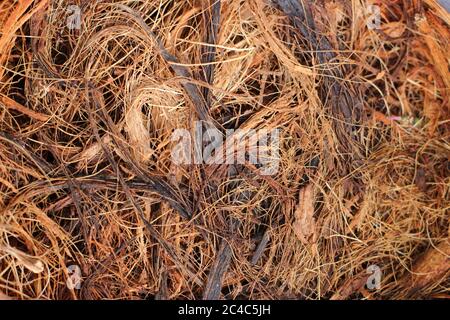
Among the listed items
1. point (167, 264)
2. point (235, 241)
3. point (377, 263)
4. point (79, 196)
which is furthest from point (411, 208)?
point (79, 196)

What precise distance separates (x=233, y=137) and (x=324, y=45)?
1.17 ft

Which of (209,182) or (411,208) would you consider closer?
(209,182)

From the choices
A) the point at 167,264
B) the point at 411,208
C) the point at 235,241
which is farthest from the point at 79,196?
the point at 411,208

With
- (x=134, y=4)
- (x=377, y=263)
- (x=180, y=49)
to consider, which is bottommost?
(x=377, y=263)

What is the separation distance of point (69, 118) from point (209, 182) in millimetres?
405

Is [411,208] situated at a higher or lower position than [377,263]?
higher

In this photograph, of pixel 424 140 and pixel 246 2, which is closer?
pixel 246 2

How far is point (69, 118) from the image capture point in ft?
4.01

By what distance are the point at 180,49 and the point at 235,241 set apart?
20.7 inches

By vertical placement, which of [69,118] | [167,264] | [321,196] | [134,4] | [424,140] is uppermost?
[134,4]

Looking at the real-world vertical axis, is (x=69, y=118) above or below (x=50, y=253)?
above

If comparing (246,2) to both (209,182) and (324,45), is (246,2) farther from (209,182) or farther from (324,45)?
(209,182)

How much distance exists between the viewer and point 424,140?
135 centimetres

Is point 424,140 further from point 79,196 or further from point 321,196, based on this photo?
point 79,196
